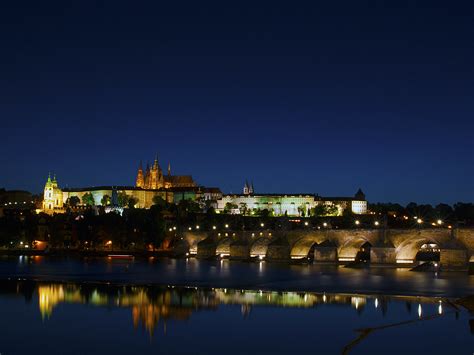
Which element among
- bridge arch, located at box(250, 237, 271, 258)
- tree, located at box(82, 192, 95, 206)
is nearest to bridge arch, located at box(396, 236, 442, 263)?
bridge arch, located at box(250, 237, 271, 258)

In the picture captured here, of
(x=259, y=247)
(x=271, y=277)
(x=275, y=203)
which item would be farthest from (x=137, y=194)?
(x=271, y=277)

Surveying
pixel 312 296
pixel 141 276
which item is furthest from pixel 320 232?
pixel 312 296

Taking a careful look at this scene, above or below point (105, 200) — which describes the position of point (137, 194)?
above

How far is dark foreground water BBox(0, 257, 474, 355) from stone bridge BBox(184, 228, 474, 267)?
6.27m

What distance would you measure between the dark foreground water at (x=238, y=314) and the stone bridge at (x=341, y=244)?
6275mm

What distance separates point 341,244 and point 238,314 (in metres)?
39.8

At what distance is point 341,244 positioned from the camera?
7506 centimetres

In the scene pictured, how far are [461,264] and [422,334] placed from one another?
31.9 metres

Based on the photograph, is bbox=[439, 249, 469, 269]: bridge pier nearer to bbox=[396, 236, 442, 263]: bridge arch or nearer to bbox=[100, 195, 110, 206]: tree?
bbox=[396, 236, 442, 263]: bridge arch

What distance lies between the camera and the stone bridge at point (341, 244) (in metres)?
62.0

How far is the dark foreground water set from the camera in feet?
94.5

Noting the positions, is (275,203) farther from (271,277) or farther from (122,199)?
(271,277)

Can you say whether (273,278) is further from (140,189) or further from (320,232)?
(140,189)

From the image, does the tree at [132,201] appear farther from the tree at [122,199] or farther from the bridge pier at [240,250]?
the bridge pier at [240,250]
